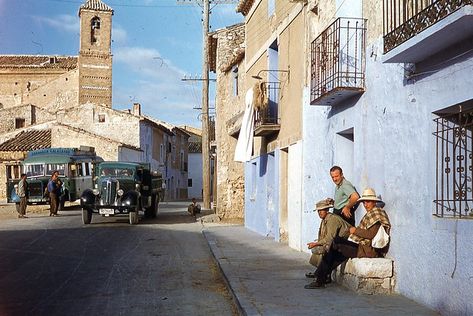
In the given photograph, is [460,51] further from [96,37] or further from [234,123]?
[96,37]

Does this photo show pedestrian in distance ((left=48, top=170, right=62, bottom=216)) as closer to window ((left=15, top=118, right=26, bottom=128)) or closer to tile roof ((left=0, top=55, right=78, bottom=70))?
window ((left=15, top=118, right=26, bottom=128))

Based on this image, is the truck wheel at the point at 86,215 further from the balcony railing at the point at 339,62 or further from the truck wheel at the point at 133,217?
the balcony railing at the point at 339,62

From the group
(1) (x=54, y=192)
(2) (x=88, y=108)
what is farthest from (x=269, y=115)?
(2) (x=88, y=108)

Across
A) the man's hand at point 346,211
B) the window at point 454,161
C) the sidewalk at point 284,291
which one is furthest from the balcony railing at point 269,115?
the window at point 454,161

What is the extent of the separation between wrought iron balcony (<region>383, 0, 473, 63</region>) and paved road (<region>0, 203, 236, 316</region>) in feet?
12.2

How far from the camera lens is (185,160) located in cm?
7238

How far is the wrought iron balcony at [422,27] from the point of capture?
5594 mm

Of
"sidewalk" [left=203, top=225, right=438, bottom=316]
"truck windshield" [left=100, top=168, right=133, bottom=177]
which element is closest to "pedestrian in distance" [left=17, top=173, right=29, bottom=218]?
"truck windshield" [left=100, top=168, right=133, bottom=177]

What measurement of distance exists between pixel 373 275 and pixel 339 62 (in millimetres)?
3529

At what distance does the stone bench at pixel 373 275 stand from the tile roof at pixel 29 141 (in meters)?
35.9

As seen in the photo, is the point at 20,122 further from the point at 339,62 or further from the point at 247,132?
the point at 339,62

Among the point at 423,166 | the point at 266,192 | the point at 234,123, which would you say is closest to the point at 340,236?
the point at 423,166

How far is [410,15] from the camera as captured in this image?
7410 mm

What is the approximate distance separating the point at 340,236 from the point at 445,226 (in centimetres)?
218
